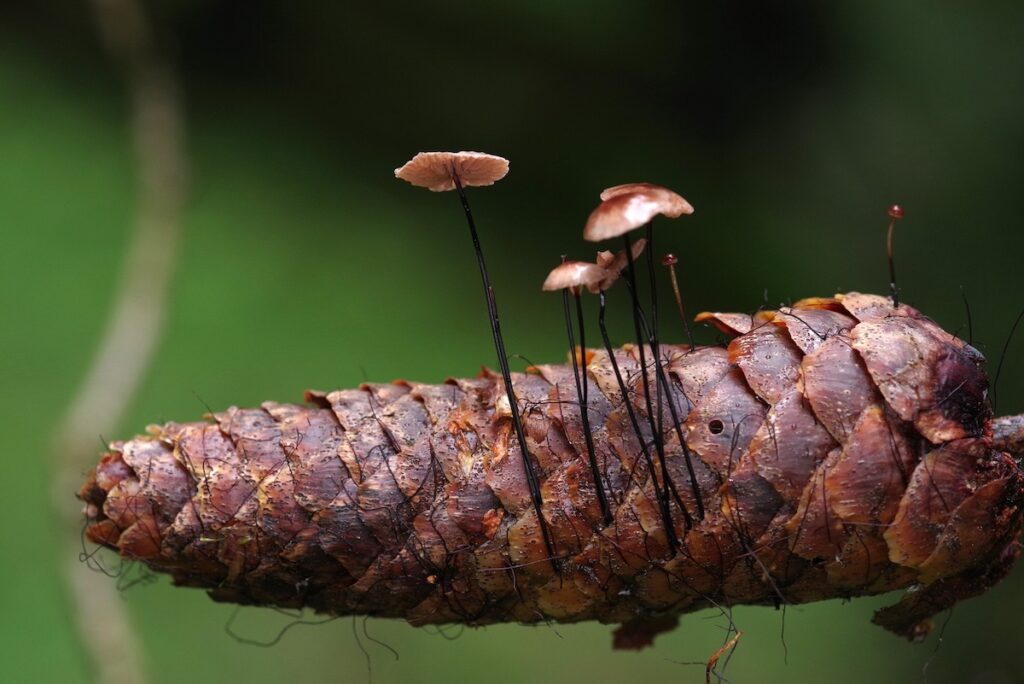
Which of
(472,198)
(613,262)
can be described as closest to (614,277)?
(613,262)

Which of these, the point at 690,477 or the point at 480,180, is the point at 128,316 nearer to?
the point at 480,180

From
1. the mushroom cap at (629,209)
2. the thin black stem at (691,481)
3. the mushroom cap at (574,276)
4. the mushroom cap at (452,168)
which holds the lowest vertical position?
the thin black stem at (691,481)

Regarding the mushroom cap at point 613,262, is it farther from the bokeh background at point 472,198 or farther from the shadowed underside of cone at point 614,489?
the bokeh background at point 472,198

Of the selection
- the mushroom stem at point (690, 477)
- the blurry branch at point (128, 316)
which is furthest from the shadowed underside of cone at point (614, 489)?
the blurry branch at point (128, 316)

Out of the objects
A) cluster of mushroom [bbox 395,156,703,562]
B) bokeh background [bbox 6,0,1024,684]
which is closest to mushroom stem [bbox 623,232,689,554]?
cluster of mushroom [bbox 395,156,703,562]

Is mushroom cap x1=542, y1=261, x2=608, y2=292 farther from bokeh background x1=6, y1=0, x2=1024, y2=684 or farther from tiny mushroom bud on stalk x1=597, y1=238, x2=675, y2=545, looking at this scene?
bokeh background x1=6, y1=0, x2=1024, y2=684

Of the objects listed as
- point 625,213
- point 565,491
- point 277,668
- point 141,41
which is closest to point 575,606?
point 565,491
